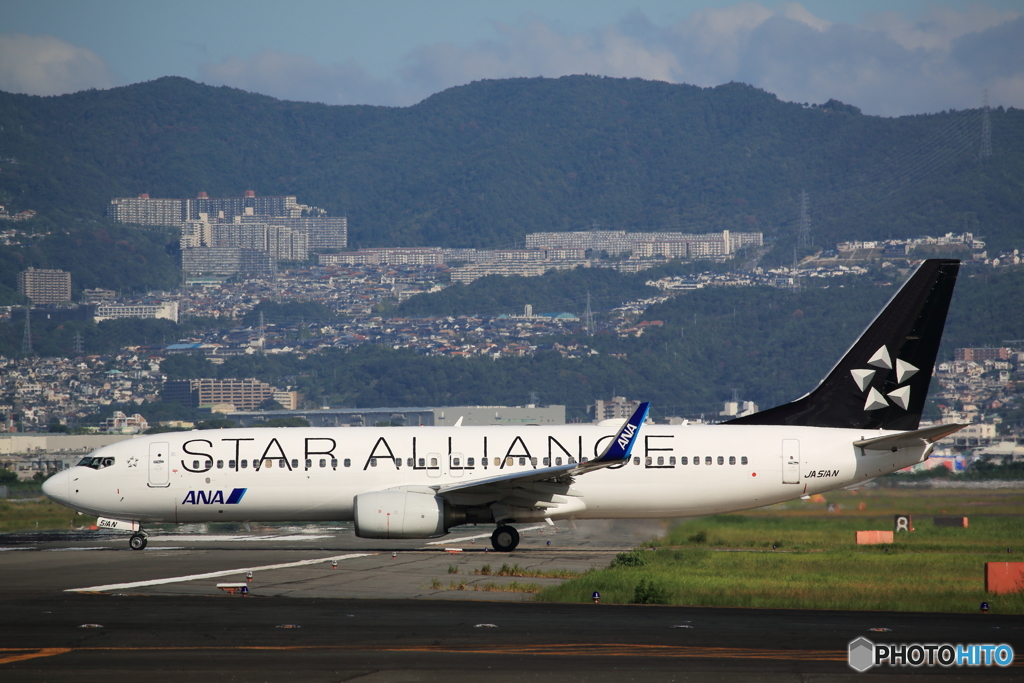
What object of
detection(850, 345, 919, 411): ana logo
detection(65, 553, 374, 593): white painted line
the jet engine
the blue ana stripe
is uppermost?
detection(850, 345, 919, 411): ana logo

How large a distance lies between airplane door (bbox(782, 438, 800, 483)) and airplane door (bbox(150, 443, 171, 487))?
50.1 feet

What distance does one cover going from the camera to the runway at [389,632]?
1362 centimetres

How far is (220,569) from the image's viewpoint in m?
24.7

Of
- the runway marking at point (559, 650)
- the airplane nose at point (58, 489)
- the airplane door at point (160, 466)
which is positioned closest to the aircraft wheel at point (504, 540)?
the airplane door at point (160, 466)

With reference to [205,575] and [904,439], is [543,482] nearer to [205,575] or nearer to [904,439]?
[205,575]

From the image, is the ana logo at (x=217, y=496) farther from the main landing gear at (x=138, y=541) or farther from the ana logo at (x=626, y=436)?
the ana logo at (x=626, y=436)

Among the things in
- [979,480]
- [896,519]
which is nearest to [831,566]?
[896,519]

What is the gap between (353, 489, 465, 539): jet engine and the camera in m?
27.1

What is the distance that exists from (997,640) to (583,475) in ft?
45.9

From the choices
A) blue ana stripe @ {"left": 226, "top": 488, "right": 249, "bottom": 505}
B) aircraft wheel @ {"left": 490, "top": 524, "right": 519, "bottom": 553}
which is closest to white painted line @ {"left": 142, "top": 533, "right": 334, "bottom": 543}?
blue ana stripe @ {"left": 226, "top": 488, "right": 249, "bottom": 505}

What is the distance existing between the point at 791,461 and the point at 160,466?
1570 centimetres

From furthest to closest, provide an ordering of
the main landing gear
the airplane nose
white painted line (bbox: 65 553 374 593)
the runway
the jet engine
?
the main landing gear, the airplane nose, the jet engine, white painted line (bbox: 65 553 374 593), the runway

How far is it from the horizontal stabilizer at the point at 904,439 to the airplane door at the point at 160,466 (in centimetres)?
1701

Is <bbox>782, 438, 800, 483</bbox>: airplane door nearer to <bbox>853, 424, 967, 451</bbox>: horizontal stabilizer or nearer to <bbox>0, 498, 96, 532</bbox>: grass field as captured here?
<bbox>853, 424, 967, 451</bbox>: horizontal stabilizer
